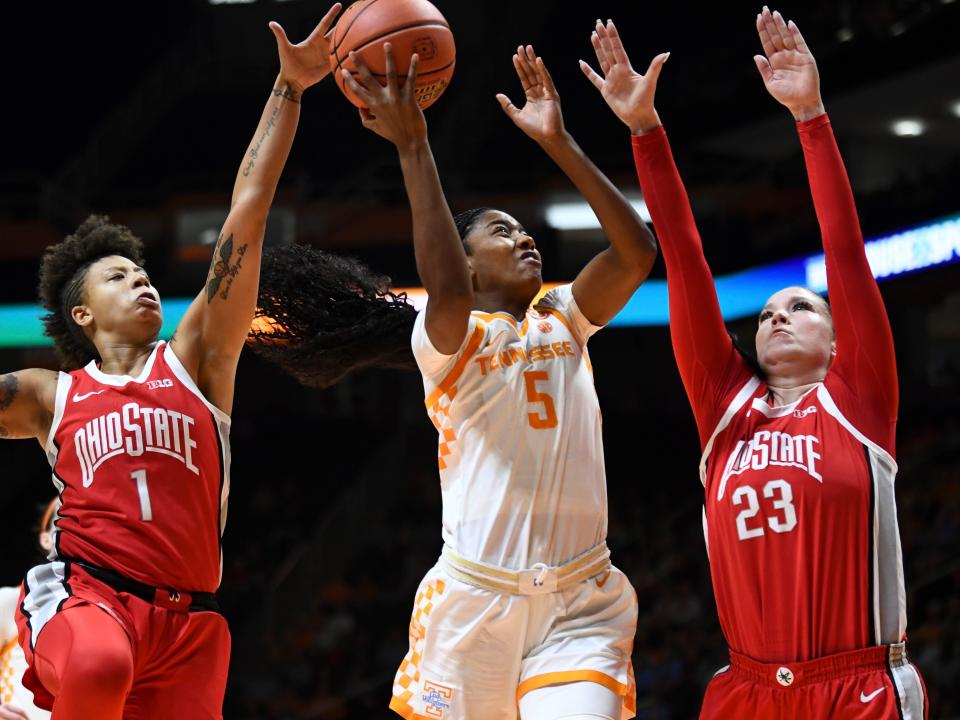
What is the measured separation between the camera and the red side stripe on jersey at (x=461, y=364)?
3.71m

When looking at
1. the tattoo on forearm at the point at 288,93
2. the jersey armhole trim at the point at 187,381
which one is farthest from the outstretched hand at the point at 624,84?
the jersey armhole trim at the point at 187,381

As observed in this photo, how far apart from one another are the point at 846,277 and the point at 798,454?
0.54m

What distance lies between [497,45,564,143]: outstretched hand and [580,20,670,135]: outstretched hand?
14 centimetres

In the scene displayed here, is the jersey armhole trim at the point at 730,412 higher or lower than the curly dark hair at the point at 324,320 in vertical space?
lower

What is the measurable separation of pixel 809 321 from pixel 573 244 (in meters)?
11.0

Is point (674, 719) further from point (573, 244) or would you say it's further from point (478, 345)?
point (478, 345)

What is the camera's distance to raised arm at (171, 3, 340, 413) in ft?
12.5

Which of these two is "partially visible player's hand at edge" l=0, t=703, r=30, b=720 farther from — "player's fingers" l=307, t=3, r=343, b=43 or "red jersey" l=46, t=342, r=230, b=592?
"player's fingers" l=307, t=3, r=343, b=43

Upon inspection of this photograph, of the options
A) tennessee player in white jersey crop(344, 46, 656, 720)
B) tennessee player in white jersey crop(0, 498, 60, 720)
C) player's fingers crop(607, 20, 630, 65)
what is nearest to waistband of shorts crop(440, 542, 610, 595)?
→ tennessee player in white jersey crop(344, 46, 656, 720)

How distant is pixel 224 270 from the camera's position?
3836 mm

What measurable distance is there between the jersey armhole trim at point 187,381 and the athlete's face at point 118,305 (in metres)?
0.15

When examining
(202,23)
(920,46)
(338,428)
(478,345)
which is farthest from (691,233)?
(202,23)

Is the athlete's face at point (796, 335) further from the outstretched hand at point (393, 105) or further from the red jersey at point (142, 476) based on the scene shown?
the red jersey at point (142, 476)

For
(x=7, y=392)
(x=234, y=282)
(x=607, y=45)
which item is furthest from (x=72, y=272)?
(x=607, y=45)
